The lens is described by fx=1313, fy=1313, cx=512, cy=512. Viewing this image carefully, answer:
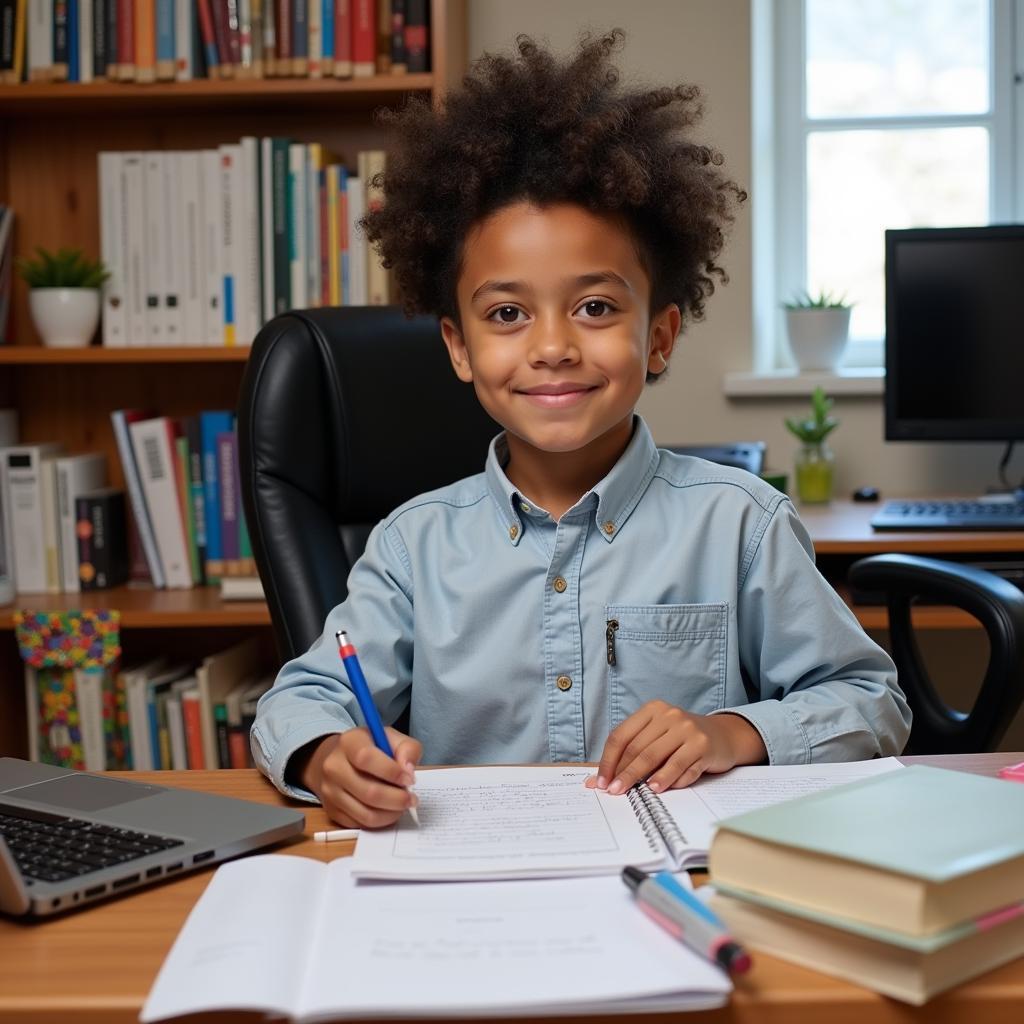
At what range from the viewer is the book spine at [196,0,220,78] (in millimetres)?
2268

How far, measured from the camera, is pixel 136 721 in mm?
2338

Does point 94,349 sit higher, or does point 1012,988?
point 94,349

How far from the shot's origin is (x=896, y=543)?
6.44 ft

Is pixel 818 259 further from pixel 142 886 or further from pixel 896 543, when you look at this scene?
pixel 142 886

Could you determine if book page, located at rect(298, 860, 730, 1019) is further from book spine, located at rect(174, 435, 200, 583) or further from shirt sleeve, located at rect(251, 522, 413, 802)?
book spine, located at rect(174, 435, 200, 583)

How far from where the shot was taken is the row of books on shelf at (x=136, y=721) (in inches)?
91.2

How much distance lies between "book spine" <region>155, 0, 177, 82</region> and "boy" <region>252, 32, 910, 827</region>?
1.24m

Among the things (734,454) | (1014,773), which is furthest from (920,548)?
(1014,773)

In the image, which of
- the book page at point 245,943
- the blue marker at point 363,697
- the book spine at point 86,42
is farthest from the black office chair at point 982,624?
the book spine at point 86,42

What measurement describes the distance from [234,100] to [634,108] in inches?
53.4

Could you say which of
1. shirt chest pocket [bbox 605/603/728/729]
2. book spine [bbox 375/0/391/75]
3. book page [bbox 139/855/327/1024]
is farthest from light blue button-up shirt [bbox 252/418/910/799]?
book spine [bbox 375/0/391/75]

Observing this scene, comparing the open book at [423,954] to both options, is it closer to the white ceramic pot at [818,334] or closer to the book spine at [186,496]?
the book spine at [186,496]

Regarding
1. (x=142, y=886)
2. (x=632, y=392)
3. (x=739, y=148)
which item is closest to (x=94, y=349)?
(x=739, y=148)

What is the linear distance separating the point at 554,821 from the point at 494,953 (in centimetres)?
20
